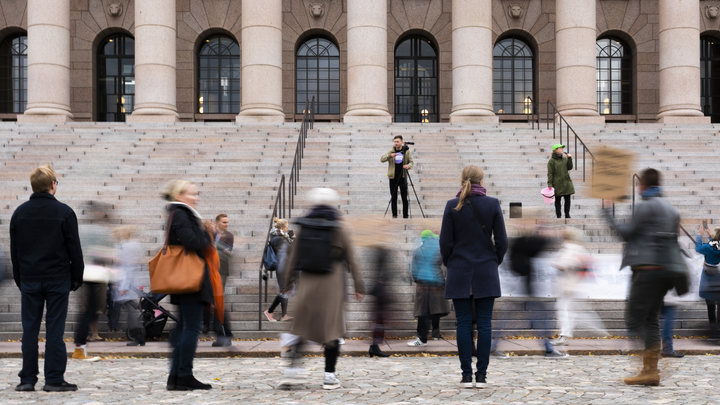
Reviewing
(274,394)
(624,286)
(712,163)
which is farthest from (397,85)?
(274,394)

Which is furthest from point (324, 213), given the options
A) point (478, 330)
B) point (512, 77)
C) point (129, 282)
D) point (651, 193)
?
point (512, 77)

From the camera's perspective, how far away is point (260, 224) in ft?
54.3

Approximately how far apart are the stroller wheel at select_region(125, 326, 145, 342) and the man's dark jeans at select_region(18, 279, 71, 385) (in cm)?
355

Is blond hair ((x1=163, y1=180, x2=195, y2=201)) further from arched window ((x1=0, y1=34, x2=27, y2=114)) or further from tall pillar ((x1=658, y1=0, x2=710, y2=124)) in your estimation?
arched window ((x1=0, y1=34, x2=27, y2=114))

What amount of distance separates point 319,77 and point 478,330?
27.9 metres

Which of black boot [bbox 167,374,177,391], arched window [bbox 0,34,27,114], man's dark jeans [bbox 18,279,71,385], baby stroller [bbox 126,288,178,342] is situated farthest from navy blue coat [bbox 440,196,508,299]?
arched window [bbox 0,34,27,114]

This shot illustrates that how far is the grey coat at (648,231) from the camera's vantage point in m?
7.78

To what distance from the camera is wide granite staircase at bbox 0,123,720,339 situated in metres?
12.8

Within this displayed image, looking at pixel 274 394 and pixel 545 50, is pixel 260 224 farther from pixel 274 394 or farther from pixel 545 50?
pixel 545 50

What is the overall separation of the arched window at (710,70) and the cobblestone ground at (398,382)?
27639 mm

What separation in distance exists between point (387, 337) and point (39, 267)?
5.75m

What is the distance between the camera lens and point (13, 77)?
113 ft

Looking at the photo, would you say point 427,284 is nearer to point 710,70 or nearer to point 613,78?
point 613,78

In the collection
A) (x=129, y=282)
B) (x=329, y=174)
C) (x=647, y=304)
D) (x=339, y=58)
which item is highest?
(x=339, y=58)
